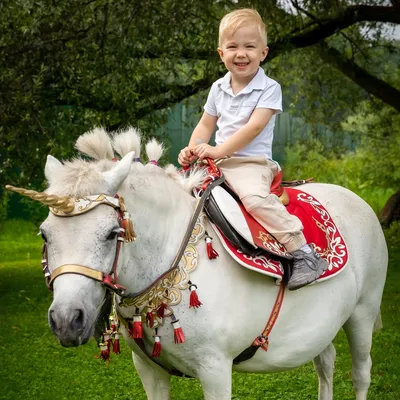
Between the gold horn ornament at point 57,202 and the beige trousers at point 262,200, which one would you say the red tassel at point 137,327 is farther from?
the beige trousers at point 262,200

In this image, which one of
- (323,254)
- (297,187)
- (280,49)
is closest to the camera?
(323,254)

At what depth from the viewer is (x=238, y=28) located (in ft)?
11.8

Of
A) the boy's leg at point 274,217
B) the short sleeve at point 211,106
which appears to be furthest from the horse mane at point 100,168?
the short sleeve at point 211,106

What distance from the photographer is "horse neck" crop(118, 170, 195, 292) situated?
120 inches

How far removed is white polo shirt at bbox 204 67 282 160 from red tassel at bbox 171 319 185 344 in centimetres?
103

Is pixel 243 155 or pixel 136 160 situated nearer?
pixel 136 160

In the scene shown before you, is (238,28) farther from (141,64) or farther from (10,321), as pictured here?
(10,321)

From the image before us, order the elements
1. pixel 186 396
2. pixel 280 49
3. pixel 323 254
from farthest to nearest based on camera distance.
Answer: pixel 280 49 < pixel 186 396 < pixel 323 254

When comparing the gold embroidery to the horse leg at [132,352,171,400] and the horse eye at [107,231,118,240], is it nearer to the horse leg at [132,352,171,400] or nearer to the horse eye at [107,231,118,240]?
the horse eye at [107,231,118,240]

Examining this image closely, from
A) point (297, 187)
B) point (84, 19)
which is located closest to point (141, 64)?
point (84, 19)

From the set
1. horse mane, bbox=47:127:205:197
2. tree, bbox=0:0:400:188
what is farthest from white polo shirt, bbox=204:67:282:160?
tree, bbox=0:0:400:188

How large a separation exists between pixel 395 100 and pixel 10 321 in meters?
7.28

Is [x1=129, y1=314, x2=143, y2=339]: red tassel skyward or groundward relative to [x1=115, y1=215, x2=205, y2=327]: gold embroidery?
groundward

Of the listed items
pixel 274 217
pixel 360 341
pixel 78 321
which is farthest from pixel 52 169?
pixel 360 341
